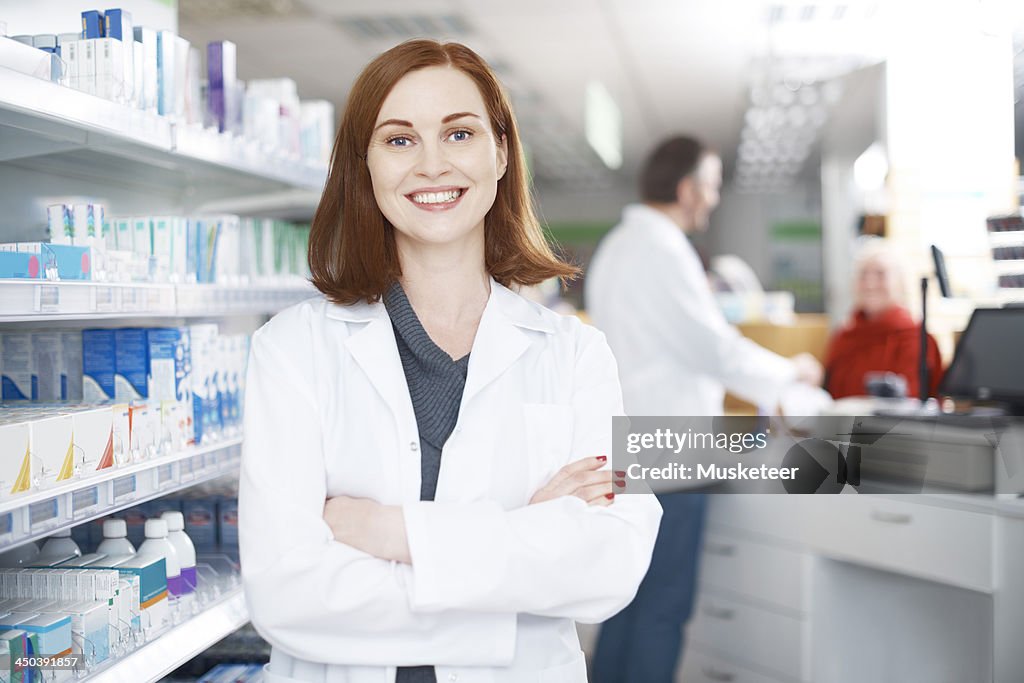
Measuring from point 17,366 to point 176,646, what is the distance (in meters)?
0.67

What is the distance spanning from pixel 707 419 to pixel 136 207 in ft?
6.81

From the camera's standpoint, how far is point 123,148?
78.1 inches

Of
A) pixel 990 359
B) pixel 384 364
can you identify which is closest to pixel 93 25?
pixel 384 364

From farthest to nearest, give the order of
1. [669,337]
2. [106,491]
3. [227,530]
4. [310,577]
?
[669,337]
[227,530]
[106,491]
[310,577]

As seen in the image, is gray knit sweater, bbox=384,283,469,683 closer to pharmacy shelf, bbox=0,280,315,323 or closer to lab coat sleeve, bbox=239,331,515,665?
lab coat sleeve, bbox=239,331,515,665

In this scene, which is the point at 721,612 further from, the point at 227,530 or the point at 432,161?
the point at 432,161

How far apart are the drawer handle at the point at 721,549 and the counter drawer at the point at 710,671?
39 centimetres

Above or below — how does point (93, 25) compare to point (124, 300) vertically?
above

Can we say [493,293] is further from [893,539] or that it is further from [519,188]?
[893,539]

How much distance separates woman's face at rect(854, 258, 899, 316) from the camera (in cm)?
412

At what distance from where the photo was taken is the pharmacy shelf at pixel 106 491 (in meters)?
1.45

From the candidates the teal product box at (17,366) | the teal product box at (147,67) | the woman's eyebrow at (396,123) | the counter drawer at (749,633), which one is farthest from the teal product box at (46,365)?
the counter drawer at (749,633)

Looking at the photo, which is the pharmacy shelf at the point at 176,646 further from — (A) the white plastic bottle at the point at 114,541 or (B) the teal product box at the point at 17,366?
(B) the teal product box at the point at 17,366

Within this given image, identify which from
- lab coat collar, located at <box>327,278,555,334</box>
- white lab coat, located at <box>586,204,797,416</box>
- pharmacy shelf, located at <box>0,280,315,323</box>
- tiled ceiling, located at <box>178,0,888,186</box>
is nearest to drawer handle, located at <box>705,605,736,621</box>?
white lab coat, located at <box>586,204,797,416</box>
